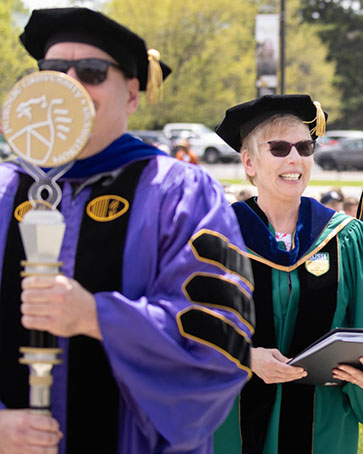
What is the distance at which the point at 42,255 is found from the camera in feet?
6.39

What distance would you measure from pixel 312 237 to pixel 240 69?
35.2 meters

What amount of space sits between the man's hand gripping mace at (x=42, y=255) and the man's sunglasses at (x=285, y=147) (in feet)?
5.73

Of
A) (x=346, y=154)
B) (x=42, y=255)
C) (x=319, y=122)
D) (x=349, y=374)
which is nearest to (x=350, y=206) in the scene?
(x=319, y=122)

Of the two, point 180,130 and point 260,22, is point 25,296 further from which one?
point 180,130

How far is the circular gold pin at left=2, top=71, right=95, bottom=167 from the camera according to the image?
2033 millimetres

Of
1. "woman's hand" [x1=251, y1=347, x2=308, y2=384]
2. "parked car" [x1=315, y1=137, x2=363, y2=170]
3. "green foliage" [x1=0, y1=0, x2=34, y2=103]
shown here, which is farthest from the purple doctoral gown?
"parked car" [x1=315, y1=137, x2=363, y2=170]

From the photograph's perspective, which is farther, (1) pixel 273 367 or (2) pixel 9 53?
(2) pixel 9 53

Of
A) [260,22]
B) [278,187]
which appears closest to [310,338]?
[278,187]

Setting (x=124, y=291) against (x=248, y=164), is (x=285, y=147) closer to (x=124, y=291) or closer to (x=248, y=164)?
(x=248, y=164)

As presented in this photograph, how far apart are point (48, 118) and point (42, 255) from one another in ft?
1.21

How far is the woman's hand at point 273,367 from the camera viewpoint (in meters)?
3.35

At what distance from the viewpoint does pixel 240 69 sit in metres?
38.0

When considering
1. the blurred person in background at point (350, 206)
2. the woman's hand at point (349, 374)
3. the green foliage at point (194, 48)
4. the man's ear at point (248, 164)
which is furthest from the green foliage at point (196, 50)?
the woman's hand at point (349, 374)

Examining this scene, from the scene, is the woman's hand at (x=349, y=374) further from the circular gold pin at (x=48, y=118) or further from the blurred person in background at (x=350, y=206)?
the blurred person in background at (x=350, y=206)
